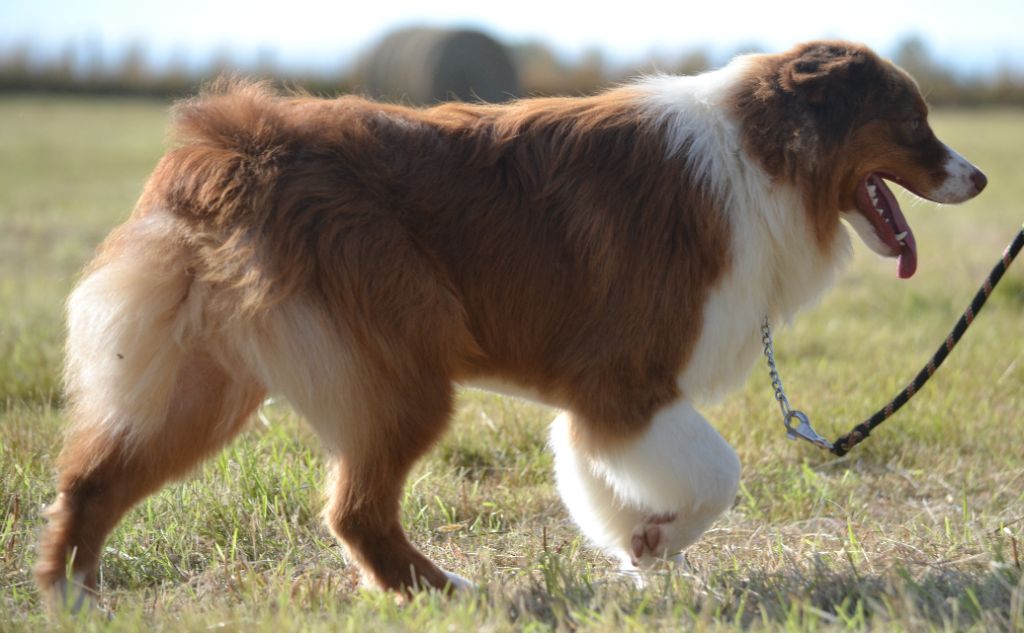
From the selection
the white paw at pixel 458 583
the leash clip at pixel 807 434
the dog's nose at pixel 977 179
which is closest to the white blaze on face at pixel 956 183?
the dog's nose at pixel 977 179

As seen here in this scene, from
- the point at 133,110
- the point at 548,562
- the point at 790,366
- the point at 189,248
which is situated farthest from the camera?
the point at 133,110

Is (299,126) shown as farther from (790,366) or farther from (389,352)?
(790,366)

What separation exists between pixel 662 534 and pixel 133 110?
2476cm

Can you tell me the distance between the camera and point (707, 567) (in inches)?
149

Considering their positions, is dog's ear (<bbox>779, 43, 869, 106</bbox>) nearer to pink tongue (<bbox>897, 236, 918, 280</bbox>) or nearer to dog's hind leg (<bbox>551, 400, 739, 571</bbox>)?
pink tongue (<bbox>897, 236, 918, 280</bbox>)

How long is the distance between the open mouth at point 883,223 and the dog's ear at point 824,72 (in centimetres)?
34

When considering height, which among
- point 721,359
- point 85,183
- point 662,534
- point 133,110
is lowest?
point 133,110

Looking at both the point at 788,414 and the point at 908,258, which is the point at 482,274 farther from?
the point at 908,258

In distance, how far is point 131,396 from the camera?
327 cm

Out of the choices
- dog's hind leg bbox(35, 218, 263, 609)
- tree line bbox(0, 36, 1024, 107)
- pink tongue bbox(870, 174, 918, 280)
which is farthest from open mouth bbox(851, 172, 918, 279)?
tree line bbox(0, 36, 1024, 107)

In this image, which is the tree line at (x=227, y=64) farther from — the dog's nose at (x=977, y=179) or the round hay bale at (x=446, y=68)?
the dog's nose at (x=977, y=179)

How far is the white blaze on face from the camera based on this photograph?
3.98 meters

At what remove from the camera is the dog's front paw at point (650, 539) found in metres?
3.77

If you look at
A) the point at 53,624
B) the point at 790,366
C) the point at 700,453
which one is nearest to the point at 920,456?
the point at 790,366
